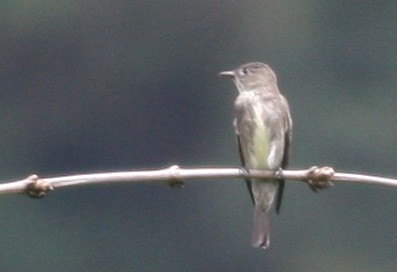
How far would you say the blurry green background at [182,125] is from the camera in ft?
96.7

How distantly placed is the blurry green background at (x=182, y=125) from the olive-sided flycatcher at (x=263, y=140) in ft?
53.7

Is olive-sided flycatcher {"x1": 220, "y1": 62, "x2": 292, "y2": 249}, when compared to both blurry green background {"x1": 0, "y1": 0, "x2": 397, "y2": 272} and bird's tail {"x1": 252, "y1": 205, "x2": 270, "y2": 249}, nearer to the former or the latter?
bird's tail {"x1": 252, "y1": 205, "x2": 270, "y2": 249}

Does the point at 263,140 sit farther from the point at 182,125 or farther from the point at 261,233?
the point at 182,125

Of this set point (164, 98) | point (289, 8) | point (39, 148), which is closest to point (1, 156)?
point (39, 148)

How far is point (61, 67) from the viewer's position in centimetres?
3512

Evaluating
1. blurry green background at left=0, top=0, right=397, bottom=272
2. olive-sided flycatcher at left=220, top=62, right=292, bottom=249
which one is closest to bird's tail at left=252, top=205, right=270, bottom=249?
olive-sided flycatcher at left=220, top=62, right=292, bottom=249

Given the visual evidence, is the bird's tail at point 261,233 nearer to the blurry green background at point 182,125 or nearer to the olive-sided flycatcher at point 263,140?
the olive-sided flycatcher at point 263,140

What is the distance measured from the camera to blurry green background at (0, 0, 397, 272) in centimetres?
2948

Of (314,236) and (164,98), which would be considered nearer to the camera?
(314,236)

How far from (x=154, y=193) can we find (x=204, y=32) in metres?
5.07

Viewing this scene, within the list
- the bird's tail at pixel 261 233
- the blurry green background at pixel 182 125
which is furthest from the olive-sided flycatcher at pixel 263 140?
the blurry green background at pixel 182 125

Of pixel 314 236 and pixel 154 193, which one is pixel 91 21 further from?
pixel 314 236

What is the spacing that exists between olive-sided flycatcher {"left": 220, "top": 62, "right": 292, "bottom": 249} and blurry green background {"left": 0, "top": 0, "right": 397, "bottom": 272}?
16.4m

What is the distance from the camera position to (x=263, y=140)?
9.58 meters
